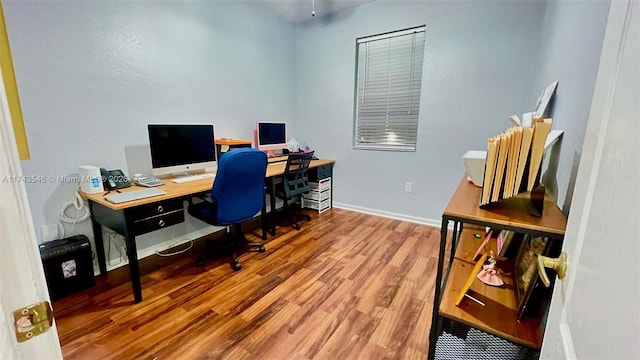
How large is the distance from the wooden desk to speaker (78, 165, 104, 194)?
2.30 metres

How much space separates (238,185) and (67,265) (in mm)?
1273

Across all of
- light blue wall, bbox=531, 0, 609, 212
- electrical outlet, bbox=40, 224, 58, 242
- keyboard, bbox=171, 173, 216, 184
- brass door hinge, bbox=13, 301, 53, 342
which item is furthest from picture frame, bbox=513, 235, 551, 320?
electrical outlet, bbox=40, 224, 58, 242

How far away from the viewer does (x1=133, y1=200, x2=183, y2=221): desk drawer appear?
1806 millimetres

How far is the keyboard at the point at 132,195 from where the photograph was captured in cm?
179

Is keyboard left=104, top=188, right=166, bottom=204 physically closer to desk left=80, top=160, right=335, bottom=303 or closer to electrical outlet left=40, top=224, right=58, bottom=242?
desk left=80, top=160, right=335, bottom=303

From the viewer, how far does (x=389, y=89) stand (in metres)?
3.38

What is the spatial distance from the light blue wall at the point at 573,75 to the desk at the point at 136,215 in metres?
2.20

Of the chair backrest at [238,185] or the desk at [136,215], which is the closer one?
the desk at [136,215]

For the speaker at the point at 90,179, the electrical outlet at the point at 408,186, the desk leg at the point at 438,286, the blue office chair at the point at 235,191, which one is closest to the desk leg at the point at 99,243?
the speaker at the point at 90,179

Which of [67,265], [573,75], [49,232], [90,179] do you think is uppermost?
[573,75]

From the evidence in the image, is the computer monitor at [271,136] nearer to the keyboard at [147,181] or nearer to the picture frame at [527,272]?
the keyboard at [147,181]

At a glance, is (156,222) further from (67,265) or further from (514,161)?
(514,161)

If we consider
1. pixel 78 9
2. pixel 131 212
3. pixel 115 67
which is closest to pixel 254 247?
pixel 131 212

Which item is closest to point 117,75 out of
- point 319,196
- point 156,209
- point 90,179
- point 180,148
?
point 180,148
